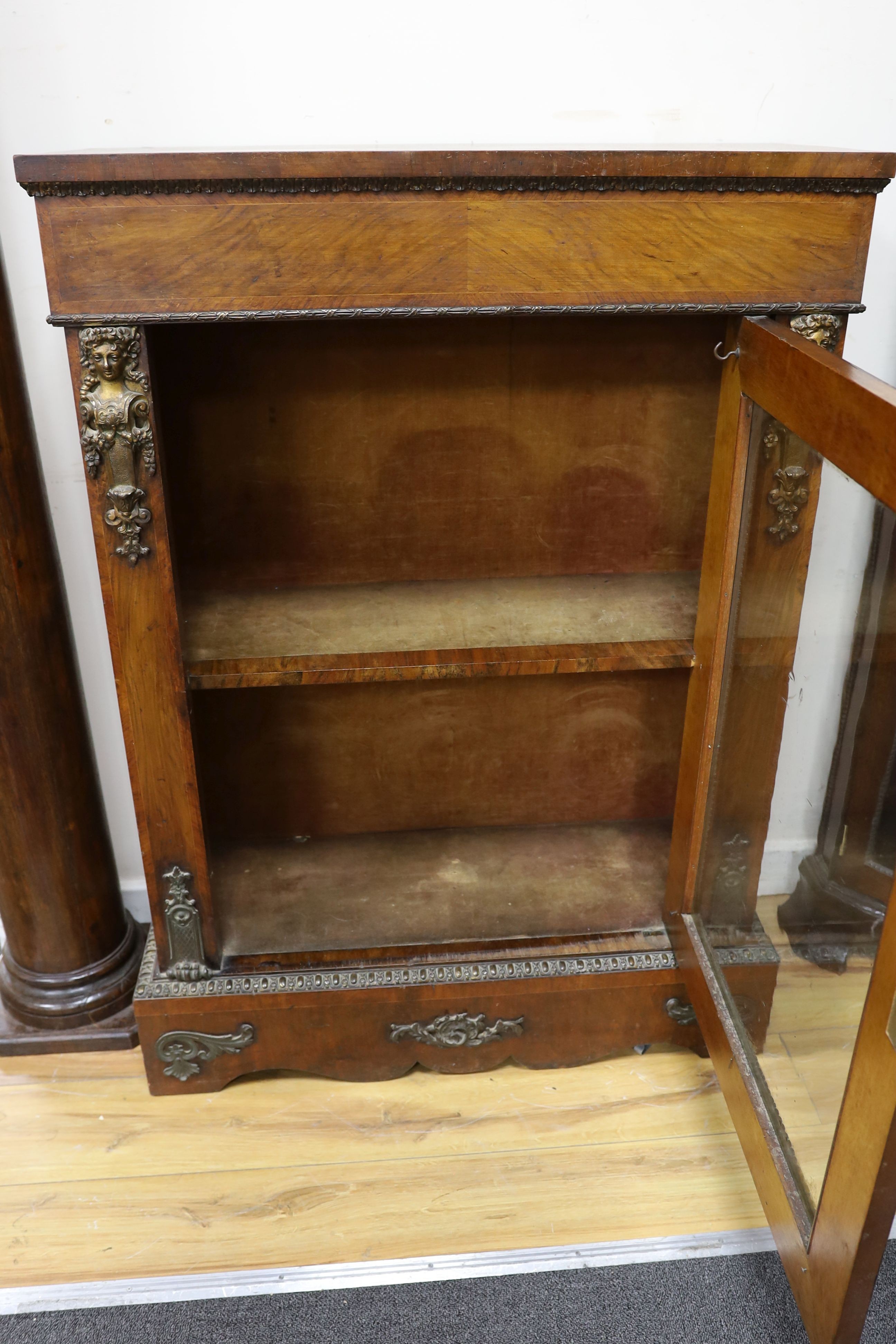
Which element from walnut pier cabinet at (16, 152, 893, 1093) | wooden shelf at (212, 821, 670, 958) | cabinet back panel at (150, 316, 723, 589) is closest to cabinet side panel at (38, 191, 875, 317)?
walnut pier cabinet at (16, 152, 893, 1093)

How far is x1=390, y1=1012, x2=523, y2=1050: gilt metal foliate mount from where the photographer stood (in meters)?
1.49

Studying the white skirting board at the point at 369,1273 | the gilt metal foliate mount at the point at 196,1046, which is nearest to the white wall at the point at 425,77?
the gilt metal foliate mount at the point at 196,1046

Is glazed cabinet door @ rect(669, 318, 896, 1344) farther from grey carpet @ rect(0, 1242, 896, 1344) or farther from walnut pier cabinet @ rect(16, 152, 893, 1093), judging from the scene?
grey carpet @ rect(0, 1242, 896, 1344)

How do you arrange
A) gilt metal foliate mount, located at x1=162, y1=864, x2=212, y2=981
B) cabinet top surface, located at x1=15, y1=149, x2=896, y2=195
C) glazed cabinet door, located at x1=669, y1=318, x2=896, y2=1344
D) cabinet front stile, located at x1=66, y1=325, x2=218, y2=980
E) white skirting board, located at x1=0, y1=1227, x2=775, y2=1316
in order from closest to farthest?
1. glazed cabinet door, located at x1=669, y1=318, x2=896, y2=1344
2. cabinet top surface, located at x1=15, y1=149, x2=896, y2=195
3. cabinet front stile, located at x1=66, y1=325, x2=218, y2=980
4. white skirting board, located at x1=0, y1=1227, x2=775, y2=1316
5. gilt metal foliate mount, located at x1=162, y1=864, x2=212, y2=981

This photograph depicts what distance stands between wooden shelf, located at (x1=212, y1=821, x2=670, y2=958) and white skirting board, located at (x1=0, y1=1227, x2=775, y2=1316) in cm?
40

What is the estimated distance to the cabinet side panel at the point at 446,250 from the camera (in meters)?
1.05

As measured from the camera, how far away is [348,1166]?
141 cm

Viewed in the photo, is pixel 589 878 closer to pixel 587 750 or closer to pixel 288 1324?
pixel 587 750

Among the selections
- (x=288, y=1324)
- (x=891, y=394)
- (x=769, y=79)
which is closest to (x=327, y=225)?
(x=891, y=394)

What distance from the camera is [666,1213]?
133 cm

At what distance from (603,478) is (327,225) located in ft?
1.94

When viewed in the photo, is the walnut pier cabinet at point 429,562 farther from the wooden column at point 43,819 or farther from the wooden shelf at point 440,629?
the wooden column at point 43,819

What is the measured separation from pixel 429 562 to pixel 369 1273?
95 centimetres

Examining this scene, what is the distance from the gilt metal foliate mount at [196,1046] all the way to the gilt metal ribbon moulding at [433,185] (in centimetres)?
107
